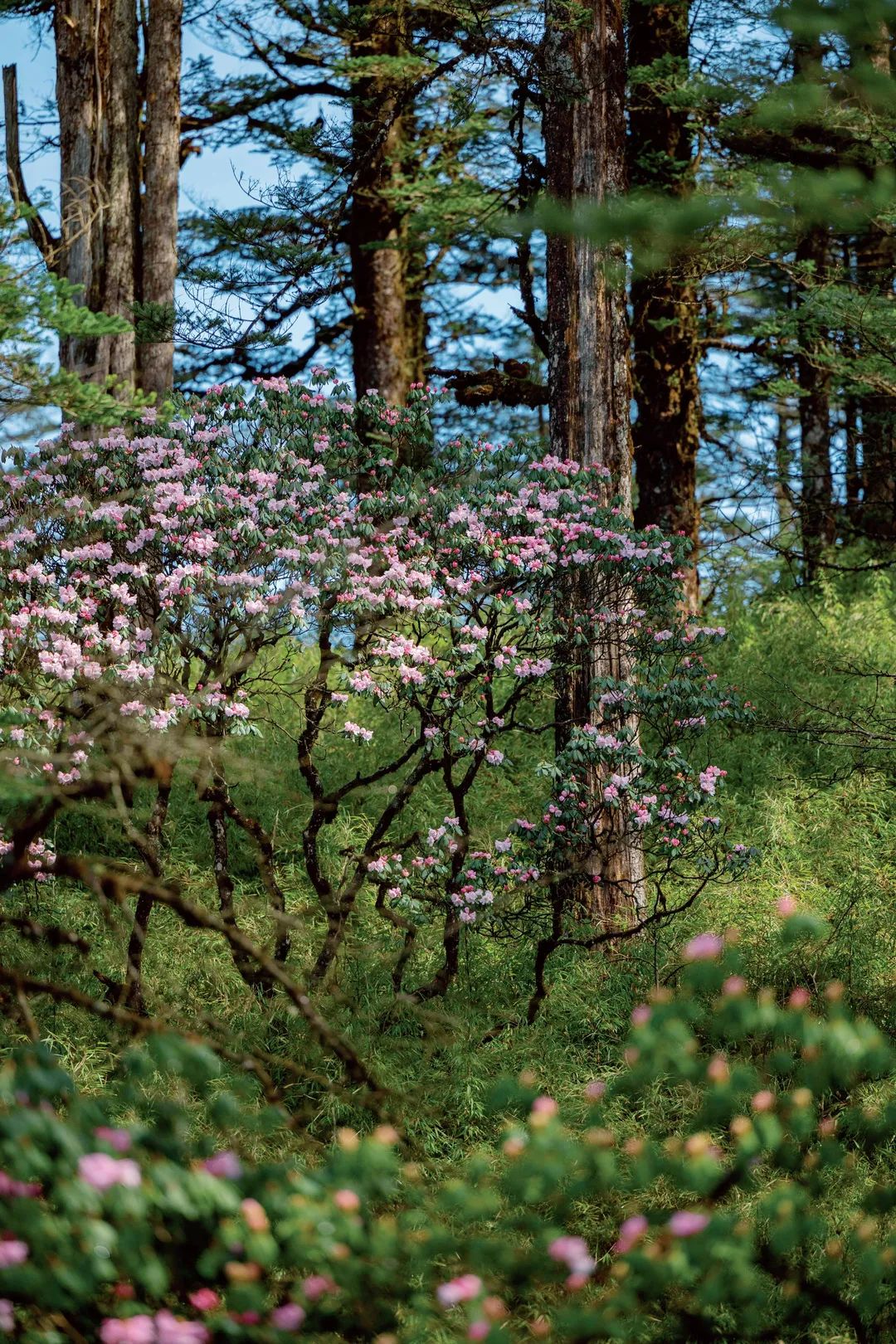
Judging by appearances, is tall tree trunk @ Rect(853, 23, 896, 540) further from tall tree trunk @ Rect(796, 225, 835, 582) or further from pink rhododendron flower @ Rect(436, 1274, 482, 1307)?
pink rhododendron flower @ Rect(436, 1274, 482, 1307)

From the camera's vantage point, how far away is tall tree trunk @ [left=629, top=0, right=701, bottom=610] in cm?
963

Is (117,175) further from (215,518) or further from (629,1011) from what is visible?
(629,1011)

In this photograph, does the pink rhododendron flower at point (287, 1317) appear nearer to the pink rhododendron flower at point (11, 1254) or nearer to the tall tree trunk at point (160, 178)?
the pink rhododendron flower at point (11, 1254)

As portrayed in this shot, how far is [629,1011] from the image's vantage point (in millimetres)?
5609

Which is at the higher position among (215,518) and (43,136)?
(43,136)

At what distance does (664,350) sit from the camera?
387 inches

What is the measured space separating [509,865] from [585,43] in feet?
15.2

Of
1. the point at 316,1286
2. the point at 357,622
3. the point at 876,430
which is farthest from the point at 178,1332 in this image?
the point at 876,430

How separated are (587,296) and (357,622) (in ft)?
8.07

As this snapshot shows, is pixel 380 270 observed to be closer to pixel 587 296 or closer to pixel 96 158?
pixel 96 158

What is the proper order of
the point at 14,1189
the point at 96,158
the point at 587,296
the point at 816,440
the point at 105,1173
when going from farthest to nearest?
the point at 816,440, the point at 96,158, the point at 587,296, the point at 14,1189, the point at 105,1173

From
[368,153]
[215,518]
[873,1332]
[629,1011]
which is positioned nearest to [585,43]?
[368,153]

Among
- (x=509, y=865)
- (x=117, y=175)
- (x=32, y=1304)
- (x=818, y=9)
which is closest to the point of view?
(x=32, y=1304)

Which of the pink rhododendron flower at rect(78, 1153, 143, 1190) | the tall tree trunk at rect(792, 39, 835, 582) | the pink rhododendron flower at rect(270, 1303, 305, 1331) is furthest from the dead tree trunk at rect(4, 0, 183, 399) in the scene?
A: the pink rhododendron flower at rect(270, 1303, 305, 1331)
